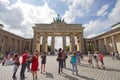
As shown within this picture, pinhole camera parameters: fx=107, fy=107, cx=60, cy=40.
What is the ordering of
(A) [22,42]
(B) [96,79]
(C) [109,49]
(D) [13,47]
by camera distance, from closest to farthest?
(B) [96,79]
(C) [109,49]
(D) [13,47]
(A) [22,42]

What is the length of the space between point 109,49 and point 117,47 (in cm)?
632

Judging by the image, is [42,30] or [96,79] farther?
[42,30]

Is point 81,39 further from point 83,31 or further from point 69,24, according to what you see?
point 69,24

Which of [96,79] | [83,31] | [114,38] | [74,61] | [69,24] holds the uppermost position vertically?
[69,24]

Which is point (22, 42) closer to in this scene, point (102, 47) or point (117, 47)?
point (102, 47)

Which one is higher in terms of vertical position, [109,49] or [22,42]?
[22,42]

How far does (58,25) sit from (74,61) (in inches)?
1673

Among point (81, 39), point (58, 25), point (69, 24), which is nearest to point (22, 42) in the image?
point (58, 25)

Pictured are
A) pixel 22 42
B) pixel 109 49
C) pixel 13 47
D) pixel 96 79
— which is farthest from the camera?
pixel 22 42

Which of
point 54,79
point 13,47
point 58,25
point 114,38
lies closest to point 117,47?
point 114,38

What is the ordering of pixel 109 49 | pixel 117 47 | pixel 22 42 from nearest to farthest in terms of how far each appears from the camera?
pixel 117 47 → pixel 109 49 → pixel 22 42

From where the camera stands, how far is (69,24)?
51.5 meters

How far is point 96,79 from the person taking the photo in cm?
732

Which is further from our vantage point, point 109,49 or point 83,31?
point 83,31
